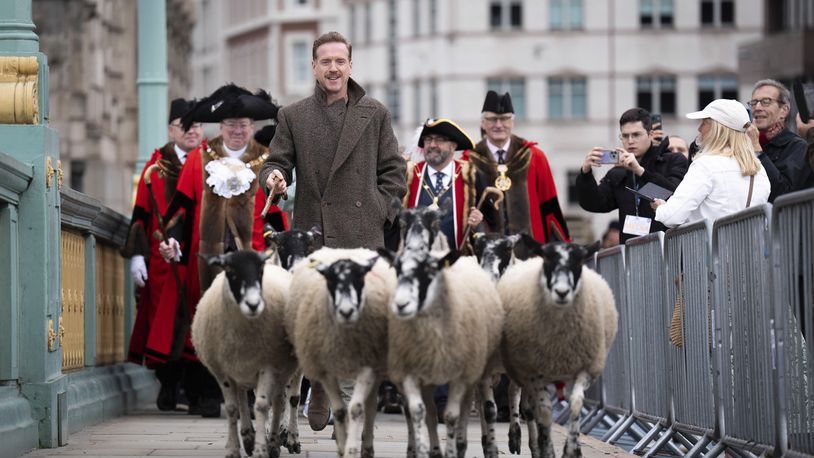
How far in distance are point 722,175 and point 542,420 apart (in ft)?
6.74

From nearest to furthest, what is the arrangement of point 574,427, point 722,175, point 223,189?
point 574,427 → point 722,175 → point 223,189

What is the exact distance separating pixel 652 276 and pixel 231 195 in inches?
134

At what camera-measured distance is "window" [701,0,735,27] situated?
79.6 m

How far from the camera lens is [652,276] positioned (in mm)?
13211

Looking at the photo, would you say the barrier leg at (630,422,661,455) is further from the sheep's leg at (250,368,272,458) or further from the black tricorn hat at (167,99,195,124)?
the black tricorn hat at (167,99,195,124)

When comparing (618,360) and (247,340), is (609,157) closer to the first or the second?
Answer: (618,360)

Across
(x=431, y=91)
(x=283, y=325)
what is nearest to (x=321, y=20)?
(x=431, y=91)

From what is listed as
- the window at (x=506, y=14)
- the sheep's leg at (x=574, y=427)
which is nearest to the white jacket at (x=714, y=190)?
the sheep's leg at (x=574, y=427)

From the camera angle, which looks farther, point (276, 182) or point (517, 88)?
point (517, 88)

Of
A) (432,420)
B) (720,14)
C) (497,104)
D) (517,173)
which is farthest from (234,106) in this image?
(720,14)

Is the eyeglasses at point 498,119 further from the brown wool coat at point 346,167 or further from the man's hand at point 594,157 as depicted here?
the brown wool coat at point 346,167

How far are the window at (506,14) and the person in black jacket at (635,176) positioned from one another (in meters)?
65.9

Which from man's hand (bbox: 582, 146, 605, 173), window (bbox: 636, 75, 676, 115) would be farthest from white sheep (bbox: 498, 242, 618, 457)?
window (bbox: 636, 75, 676, 115)

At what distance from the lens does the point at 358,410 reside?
392 inches
